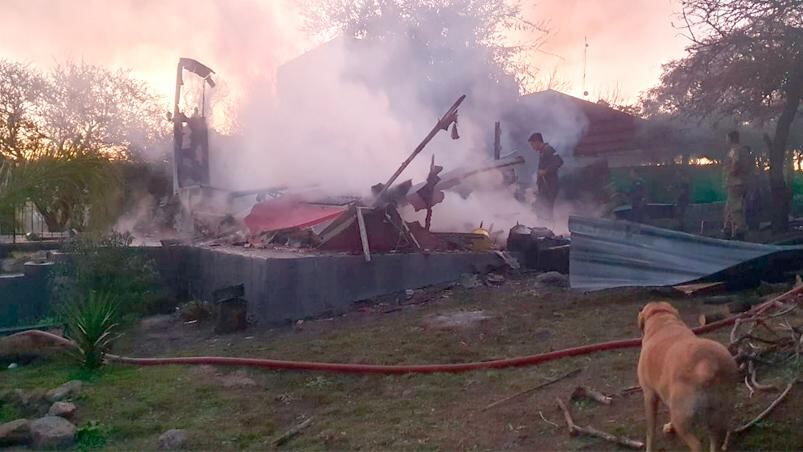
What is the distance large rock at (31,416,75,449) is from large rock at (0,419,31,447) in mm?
50

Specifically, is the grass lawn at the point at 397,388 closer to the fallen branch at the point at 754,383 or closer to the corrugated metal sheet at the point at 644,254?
the fallen branch at the point at 754,383

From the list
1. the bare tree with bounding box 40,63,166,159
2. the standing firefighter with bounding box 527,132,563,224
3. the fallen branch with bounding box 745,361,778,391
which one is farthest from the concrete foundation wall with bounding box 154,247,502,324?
the bare tree with bounding box 40,63,166,159

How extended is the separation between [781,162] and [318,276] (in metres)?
8.08

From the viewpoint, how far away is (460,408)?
4898 mm

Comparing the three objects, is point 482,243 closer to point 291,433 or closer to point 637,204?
point 637,204

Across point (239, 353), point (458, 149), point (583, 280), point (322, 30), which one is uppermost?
point (322, 30)

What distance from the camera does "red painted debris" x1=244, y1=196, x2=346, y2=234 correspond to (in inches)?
396

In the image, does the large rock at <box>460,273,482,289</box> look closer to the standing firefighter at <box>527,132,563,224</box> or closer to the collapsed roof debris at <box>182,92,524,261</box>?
the collapsed roof debris at <box>182,92,524,261</box>

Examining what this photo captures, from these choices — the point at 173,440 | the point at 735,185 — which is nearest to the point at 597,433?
the point at 173,440

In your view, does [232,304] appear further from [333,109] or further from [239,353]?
[333,109]

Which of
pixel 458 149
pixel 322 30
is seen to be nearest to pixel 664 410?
pixel 458 149

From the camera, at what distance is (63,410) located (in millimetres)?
5230

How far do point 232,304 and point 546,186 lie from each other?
5451 millimetres

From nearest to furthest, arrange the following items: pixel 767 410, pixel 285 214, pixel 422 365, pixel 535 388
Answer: pixel 767 410, pixel 535 388, pixel 422 365, pixel 285 214
